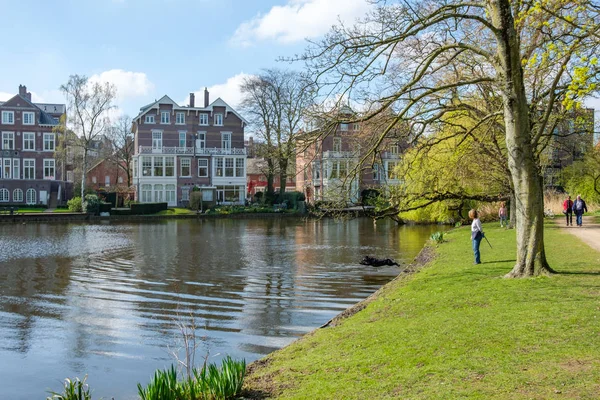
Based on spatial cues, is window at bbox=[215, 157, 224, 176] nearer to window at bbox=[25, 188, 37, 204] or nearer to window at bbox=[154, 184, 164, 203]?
window at bbox=[154, 184, 164, 203]

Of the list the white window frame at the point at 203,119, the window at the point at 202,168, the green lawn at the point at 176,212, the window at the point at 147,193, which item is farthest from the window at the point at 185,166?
the green lawn at the point at 176,212

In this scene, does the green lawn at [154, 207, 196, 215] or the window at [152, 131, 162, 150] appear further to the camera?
the window at [152, 131, 162, 150]

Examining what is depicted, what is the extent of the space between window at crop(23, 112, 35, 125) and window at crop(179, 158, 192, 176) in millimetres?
17961

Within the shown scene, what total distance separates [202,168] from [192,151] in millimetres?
2263

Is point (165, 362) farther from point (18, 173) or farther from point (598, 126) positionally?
point (18, 173)

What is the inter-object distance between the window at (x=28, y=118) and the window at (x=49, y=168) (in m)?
4.63

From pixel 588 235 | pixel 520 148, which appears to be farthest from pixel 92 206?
pixel 520 148

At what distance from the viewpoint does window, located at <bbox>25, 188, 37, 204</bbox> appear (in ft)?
212

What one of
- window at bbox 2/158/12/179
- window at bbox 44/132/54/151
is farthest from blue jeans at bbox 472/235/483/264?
window at bbox 2/158/12/179

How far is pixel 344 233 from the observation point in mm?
35562

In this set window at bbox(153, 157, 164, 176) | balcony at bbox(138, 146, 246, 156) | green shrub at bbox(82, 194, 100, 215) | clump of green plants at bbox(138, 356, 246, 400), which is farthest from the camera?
window at bbox(153, 157, 164, 176)

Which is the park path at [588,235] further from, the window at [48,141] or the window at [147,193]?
the window at [48,141]

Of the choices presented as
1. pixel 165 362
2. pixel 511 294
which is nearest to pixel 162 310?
pixel 165 362

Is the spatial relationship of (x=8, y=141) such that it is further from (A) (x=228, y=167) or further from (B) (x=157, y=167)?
(A) (x=228, y=167)
